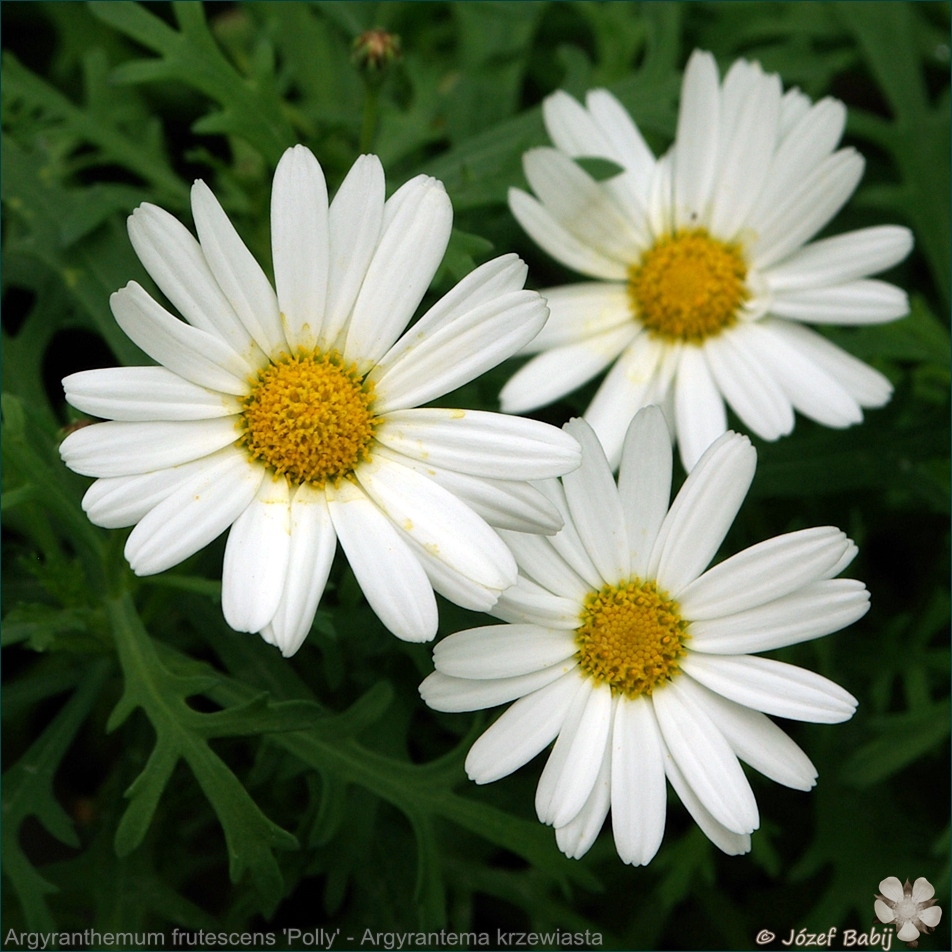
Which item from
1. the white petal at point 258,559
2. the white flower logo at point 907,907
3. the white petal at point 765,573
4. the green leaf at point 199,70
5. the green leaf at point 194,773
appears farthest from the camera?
the green leaf at point 199,70

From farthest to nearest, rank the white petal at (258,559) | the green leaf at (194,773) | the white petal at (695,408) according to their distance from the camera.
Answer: the white petal at (695,408)
the green leaf at (194,773)
the white petal at (258,559)

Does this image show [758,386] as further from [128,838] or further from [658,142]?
[128,838]

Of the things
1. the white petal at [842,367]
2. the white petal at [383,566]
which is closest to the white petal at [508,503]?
the white petal at [383,566]

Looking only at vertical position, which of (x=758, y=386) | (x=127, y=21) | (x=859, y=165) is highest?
(x=127, y=21)

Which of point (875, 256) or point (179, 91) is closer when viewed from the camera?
point (875, 256)

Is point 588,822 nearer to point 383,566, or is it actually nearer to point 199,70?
point 383,566

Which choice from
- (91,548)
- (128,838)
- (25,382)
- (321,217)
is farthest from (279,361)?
A: (25,382)

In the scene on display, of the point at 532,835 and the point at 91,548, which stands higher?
the point at 91,548

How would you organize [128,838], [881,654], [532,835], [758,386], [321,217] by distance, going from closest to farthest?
[321,217] → [128,838] → [532,835] → [758,386] → [881,654]

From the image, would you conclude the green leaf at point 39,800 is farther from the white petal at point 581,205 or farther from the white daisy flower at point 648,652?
the white petal at point 581,205
